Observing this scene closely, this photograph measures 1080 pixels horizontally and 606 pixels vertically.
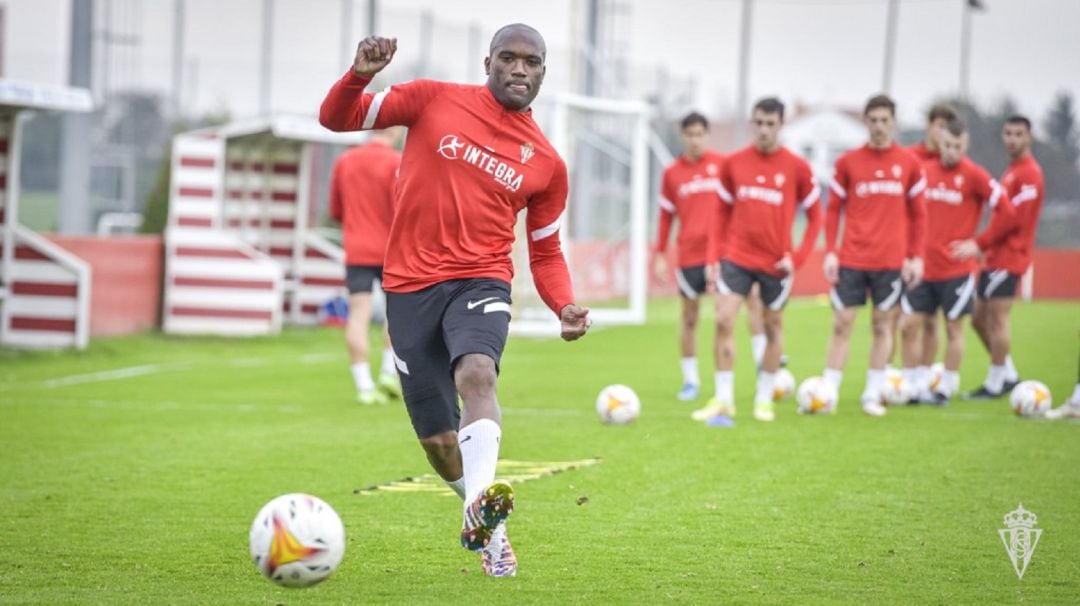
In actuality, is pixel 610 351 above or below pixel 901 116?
below

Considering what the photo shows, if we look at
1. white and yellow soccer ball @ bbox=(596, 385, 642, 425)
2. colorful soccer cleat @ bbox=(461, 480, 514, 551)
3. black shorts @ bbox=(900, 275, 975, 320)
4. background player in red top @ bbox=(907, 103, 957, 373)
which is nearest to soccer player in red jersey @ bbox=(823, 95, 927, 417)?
background player in red top @ bbox=(907, 103, 957, 373)

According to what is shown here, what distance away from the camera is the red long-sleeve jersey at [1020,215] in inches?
587

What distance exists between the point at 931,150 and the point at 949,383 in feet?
7.61

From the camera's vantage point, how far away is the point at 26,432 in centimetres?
1178

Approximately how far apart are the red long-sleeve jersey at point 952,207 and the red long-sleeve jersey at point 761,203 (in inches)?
83.0

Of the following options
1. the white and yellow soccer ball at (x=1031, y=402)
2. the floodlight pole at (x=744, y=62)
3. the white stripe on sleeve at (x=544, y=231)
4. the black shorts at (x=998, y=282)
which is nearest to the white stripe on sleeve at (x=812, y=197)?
the white and yellow soccer ball at (x=1031, y=402)

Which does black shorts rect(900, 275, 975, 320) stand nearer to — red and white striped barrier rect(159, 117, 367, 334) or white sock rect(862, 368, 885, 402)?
white sock rect(862, 368, 885, 402)

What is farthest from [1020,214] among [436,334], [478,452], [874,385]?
→ [478,452]

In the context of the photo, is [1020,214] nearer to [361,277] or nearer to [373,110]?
[361,277]

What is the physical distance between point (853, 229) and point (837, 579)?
727cm

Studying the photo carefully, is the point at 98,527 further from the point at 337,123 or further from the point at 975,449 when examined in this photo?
the point at 975,449

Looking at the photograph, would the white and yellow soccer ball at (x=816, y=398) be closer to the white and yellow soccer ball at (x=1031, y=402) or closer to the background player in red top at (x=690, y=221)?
the white and yellow soccer ball at (x=1031, y=402)

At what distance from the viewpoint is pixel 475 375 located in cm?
650

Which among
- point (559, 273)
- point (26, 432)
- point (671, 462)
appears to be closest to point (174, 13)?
point (26, 432)
